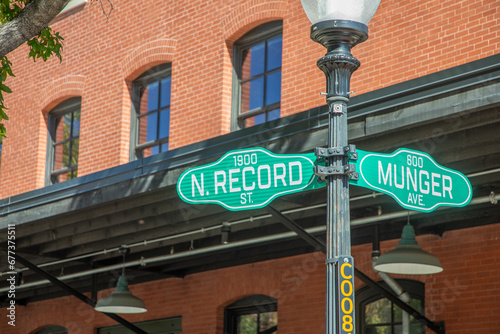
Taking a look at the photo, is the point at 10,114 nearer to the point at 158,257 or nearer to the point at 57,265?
the point at 57,265

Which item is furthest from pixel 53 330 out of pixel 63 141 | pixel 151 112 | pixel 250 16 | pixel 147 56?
pixel 250 16

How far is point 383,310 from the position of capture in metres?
10.7

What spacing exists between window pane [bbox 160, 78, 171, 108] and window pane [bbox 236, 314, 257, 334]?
390 cm

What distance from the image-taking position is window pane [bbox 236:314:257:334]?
12.4 meters

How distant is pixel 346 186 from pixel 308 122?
3.70 m

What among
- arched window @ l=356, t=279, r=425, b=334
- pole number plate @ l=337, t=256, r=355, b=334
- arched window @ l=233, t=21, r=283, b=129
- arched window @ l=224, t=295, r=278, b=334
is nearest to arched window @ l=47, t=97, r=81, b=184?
arched window @ l=233, t=21, r=283, b=129

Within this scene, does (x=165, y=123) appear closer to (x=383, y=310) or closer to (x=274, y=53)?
(x=274, y=53)

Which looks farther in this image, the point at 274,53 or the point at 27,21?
the point at 274,53

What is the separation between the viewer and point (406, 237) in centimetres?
820

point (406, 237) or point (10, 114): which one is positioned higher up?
point (10, 114)

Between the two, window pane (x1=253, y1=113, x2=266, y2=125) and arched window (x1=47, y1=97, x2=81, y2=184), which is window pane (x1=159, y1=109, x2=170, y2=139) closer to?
window pane (x1=253, y1=113, x2=266, y2=125)

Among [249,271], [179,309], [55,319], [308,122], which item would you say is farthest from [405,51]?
[55,319]

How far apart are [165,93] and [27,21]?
7.32m

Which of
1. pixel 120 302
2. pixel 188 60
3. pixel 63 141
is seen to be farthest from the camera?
pixel 63 141
